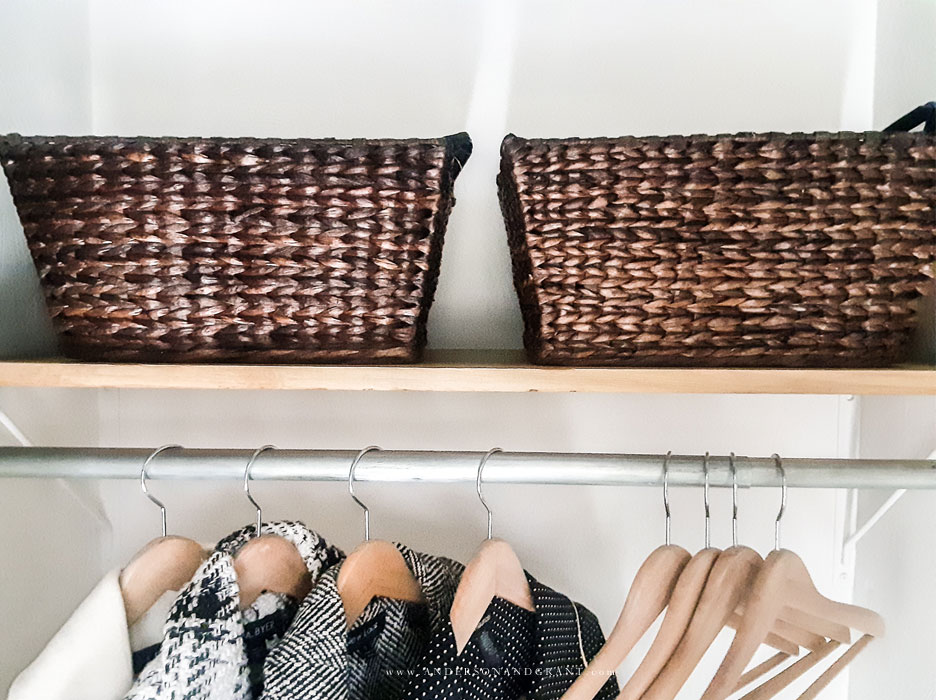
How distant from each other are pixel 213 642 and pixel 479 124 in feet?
2.21

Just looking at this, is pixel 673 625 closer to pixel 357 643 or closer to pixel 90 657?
pixel 357 643

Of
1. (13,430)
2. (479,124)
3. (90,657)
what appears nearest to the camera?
(90,657)

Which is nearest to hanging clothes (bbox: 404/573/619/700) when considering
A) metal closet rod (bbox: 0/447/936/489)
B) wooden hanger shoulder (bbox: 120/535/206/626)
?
metal closet rod (bbox: 0/447/936/489)

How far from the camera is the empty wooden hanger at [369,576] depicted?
0.65 meters

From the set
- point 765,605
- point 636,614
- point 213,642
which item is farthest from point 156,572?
point 765,605

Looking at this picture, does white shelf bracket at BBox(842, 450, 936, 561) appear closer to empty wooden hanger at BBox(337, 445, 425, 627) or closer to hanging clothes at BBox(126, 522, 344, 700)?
empty wooden hanger at BBox(337, 445, 425, 627)

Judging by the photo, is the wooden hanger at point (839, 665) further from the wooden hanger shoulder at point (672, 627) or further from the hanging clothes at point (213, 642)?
the hanging clothes at point (213, 642)

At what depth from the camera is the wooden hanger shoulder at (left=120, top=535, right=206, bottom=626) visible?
0.65 m

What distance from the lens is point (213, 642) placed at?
1.95 feet

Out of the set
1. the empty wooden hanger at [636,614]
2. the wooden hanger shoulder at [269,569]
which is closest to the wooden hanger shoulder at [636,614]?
the empty wooden hanger at [636,614]

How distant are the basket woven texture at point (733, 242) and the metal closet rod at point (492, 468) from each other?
0.31 ft

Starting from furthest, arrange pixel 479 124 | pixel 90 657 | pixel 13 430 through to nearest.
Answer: pixel 479 124 → pixel 13 430 → pixel 90 657

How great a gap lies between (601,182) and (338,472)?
36cm

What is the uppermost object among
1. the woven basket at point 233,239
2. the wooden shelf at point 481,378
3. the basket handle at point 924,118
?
the basket handle at point 924,118
